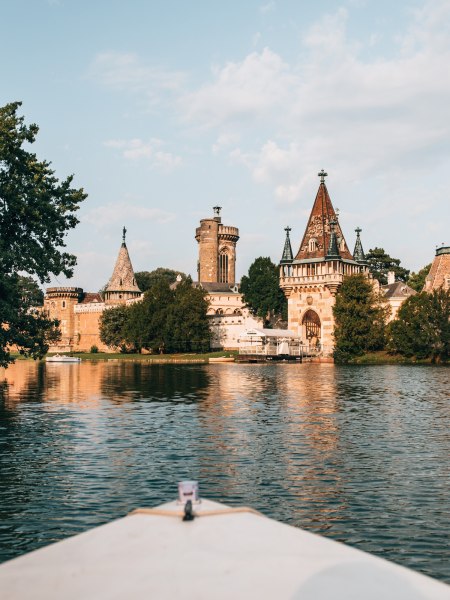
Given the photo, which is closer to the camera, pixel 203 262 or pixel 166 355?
pixel 166 355

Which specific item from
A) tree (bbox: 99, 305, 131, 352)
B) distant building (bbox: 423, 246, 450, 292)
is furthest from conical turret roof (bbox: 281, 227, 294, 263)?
tree (bbox: 99, 305, 131, 352)

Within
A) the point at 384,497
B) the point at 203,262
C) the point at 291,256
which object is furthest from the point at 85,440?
the point at 203,262

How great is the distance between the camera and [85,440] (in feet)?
73.0

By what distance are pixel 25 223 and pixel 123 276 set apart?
106 meters

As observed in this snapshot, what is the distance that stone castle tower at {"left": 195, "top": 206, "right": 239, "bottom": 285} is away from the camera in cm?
14638

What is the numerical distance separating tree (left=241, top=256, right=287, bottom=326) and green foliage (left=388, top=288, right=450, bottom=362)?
37.3 m

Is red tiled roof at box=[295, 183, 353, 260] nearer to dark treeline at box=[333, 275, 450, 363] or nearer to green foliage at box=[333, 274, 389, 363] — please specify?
dark treeline at box=[333, 275, 450, 363]

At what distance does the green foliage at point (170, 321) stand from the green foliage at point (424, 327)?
31.2 m

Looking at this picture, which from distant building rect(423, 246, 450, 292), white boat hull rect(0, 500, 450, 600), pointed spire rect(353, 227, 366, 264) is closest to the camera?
white boat hull rect(0, 500, 450, 600)

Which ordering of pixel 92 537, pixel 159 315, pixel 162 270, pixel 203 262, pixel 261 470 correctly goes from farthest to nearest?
pixel 162 270 < pixel 203 262 < pixel 159 315 < pixel 261 470 < pixel 92 537

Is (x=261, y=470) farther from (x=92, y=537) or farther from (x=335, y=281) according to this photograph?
(x=335, y=281)

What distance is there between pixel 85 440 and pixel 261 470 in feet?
24.2

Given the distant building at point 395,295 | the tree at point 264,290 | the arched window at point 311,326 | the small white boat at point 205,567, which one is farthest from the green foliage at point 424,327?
the small white boat at point 205,567

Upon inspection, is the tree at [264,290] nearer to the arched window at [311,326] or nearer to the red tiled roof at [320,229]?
the red tiled roof at [320,229]
